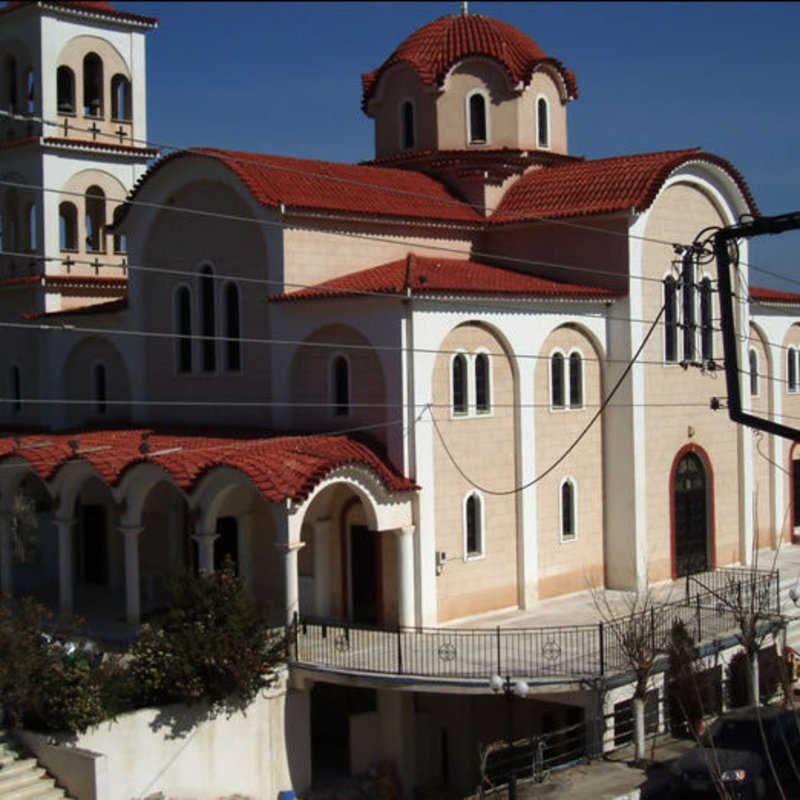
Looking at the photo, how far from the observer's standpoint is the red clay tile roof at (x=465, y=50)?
112 ft

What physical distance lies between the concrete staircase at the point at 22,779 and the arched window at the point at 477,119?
1928 centimetres

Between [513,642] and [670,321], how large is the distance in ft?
31.0

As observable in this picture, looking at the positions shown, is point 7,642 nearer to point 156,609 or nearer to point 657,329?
point 156,609

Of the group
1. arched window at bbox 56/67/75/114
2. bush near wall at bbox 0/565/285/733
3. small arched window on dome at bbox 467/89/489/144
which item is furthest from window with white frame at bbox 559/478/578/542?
arched window at bbox 56/67/75/114

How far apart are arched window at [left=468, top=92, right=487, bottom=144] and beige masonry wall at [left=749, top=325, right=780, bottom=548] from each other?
27.3ft

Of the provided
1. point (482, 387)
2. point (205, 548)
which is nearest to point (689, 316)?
point (482, 387)

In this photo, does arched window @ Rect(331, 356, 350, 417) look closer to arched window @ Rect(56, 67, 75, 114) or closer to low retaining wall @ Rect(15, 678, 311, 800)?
low retaining wall @ Rect(15, 678, 311, 800)

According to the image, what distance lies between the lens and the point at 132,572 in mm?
26312

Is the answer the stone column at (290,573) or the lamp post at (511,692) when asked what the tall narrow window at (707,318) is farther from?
the lamp post at (511,692)

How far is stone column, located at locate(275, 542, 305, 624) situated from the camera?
2361 cm

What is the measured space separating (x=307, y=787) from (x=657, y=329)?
12640 mm

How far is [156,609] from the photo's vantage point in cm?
2764

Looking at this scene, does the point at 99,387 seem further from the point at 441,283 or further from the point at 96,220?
the point at 441,283

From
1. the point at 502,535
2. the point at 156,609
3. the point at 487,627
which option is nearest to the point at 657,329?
the point at 502,535
